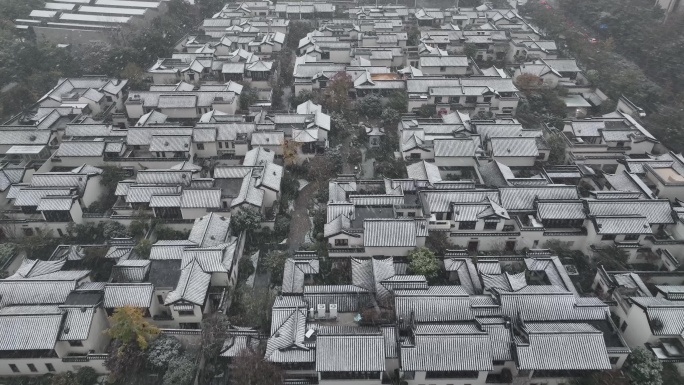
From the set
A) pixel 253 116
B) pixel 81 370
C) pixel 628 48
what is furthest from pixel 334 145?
pixel 628 48

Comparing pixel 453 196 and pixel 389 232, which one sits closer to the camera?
pixel 389 232

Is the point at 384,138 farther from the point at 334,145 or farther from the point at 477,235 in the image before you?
the point at 477,235

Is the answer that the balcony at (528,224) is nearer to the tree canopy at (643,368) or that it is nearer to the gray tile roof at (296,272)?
the tree canopy at (643,368)

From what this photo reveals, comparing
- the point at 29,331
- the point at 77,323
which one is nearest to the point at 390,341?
the point at 77,323

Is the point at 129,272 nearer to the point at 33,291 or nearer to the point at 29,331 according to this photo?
the point at 33,291

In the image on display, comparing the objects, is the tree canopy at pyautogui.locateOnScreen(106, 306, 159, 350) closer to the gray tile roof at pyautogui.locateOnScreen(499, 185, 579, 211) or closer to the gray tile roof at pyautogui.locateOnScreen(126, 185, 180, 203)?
the gray tile roof at pyautogui.locateOnScreen(126, 185, 180, 203)

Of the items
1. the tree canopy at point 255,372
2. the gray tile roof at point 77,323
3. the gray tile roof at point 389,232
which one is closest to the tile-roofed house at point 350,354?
the tree canopy at point 255,372

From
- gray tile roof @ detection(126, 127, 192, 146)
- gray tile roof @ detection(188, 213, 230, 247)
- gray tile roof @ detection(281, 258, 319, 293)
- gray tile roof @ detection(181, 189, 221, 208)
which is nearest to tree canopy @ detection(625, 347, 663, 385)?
gray tile roof @ detection(281, 258, 319, 293)
